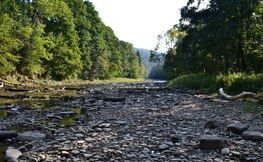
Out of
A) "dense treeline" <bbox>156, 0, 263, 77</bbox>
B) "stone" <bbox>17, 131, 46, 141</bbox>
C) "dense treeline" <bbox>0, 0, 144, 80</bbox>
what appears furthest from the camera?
"dense treeline" <bbox>0, 0, 144, 80</bbox>

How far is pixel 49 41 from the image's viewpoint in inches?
1857

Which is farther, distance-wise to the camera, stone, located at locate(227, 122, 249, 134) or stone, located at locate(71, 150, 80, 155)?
stone, located at locate(227, 122, 249, 134)

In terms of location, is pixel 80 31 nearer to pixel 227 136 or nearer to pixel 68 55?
pixel 68 55

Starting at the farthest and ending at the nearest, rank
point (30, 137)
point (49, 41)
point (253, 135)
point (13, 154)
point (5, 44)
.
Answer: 1. point (49, 41)
2. point (5, 44)
3. point (30, 137)
4. point (253, 135)
5. point (13, 154)

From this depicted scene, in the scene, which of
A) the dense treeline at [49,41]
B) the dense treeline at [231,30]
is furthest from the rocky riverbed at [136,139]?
the dense treeline at [49,41]

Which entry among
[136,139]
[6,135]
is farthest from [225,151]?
[6,135]

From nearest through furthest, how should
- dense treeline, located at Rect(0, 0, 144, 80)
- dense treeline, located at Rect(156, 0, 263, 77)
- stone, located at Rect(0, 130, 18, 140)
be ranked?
stone, located at Rect(0, 130, 18, 140)
dense treeline, located at Rect(156, 0, 263, 77)
dense treeline, located at Rect(0, 0, 144, 80)

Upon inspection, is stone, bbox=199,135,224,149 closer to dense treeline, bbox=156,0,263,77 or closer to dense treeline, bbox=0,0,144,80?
dense treeline, bbox=156,0,263,77

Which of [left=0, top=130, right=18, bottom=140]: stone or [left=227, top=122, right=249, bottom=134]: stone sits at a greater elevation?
[left=227, top=122, right=249, bottom=134]: stone

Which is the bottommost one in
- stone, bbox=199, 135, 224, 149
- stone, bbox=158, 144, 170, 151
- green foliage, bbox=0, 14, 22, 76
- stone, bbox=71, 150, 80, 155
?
stone, bbox=71, 150, 80, 155

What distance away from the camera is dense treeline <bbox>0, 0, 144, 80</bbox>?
36.6 meters

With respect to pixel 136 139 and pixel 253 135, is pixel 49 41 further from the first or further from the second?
pixel 253 135

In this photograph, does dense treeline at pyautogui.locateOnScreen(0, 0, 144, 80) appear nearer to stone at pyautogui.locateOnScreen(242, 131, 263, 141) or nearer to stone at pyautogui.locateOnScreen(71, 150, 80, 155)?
stone at pyautogui.locateOnScreen(71, 150, 80, 155)

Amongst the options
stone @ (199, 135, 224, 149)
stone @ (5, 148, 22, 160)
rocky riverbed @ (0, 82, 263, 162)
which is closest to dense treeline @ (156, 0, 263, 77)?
rocky riverbed @ (0, 82, 263, 162)
